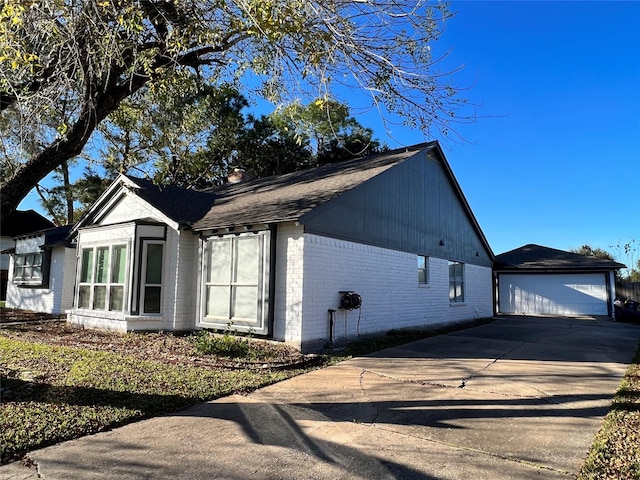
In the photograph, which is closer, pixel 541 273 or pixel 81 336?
pixel 81 336

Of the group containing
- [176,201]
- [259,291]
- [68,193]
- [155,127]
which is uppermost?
[68,193]

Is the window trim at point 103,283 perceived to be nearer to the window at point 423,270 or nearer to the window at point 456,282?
the window at point 423,270

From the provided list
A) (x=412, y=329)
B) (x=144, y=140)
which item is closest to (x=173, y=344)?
(x=144, y=140)

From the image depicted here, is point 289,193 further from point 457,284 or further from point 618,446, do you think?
point 618,446

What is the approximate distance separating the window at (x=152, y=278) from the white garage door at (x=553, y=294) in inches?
697

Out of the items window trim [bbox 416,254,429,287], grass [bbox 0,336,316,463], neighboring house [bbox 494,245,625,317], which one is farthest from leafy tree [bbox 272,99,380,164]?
neighboring house [bbox 494,245,625,317]

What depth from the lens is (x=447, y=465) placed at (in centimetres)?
376

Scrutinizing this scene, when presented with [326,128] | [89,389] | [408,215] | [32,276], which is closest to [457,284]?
[408,215]

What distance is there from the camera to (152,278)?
11.4m

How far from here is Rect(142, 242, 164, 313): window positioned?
11.3 meters

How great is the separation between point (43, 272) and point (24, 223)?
66.2 feet

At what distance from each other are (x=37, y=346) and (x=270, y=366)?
557cm

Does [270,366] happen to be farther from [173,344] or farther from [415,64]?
[415,64]

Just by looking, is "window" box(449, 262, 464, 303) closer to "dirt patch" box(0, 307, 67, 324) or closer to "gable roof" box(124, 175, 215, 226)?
"gable roof" box(124, 175, 215, 226)
